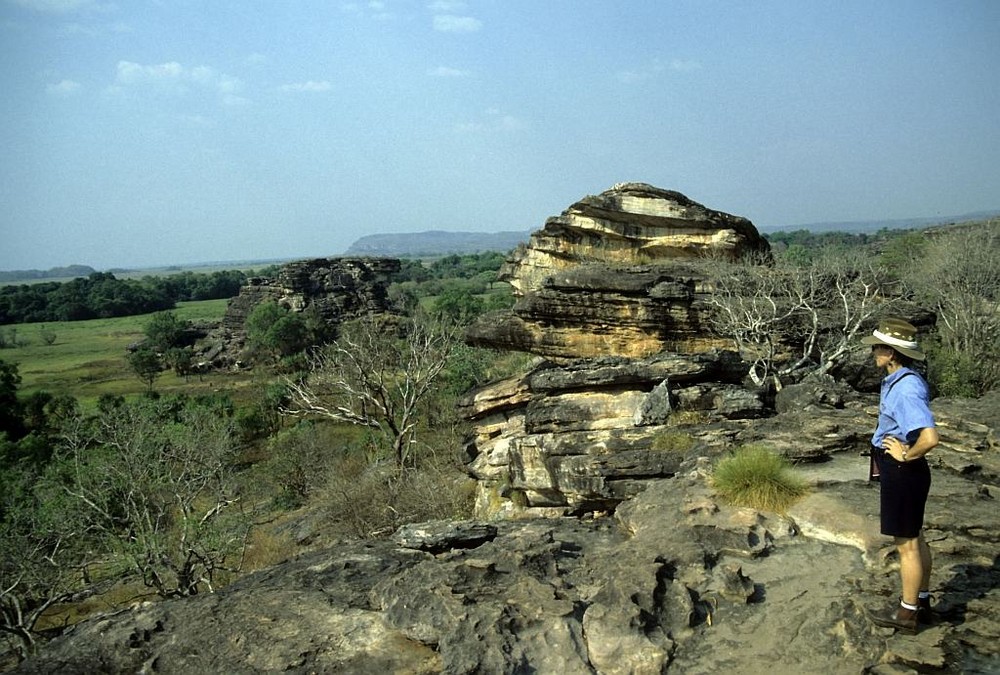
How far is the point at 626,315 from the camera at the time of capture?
18.2 meters

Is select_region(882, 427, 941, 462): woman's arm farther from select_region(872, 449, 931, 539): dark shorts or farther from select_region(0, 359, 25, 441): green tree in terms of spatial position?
select_region(0, 359, 25, 441): green tree

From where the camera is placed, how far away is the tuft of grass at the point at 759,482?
7.70 m

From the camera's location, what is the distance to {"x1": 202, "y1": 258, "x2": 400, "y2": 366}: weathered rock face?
71.1 meters

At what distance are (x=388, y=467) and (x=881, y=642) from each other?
19.3 metres

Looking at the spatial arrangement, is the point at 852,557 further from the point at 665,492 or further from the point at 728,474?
the point at 665,492

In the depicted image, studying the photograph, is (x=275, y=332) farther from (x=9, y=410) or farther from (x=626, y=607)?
(x=626, y=607)

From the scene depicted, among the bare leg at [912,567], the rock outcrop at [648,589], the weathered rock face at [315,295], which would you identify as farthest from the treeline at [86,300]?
the bare leg at [912,567]

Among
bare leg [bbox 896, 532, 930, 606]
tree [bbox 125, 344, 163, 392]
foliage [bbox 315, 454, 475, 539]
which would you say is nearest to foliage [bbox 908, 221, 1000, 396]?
foliage [bbox 315, 454, 475, 539]

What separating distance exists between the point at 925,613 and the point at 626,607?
2361mm

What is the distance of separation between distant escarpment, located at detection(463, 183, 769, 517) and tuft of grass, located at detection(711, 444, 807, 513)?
10.7 ft

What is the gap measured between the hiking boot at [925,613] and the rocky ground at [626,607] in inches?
2.8

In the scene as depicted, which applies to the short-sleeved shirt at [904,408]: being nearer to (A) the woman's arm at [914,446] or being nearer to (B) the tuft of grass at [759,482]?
(A) the woman's arm at [914,446]

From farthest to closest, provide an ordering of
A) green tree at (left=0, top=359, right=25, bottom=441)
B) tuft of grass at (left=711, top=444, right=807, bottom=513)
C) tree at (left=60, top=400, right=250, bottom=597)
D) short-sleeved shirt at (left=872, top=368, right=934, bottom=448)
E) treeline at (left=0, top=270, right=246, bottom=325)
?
treeline at (left=0, top=270, right=246, bottom=325)
green tree at (left=0, top=359, right=25, bottom=441)
tree at (left=60, top=400, right=250, bottom=597)
tuft of grass at (left=711, top=444, right=807, bottom=513)
short-sleeved shirt at (left=872, top=368, right=934, bottom=448)

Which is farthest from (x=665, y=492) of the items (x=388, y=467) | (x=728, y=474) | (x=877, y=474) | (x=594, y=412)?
(x=388, y=467)
